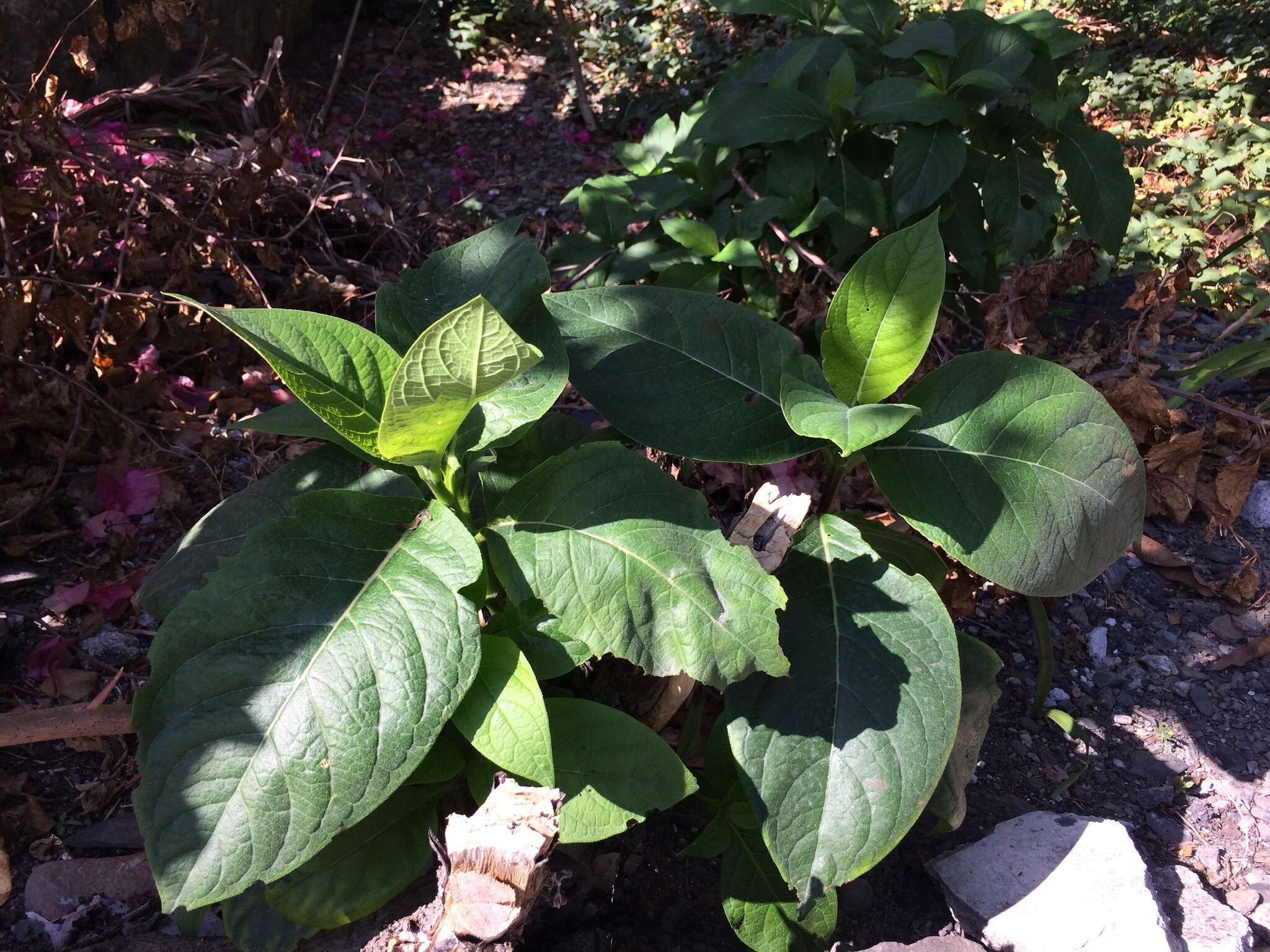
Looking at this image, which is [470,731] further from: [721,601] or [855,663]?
[855,663]

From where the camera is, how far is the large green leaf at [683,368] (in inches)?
67.1

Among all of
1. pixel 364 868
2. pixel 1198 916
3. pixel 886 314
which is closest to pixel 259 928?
pixel 364 868

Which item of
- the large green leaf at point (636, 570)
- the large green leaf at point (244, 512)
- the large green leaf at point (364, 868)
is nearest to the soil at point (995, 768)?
the large green leaf at point (364, 868)

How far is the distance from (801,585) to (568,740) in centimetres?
48

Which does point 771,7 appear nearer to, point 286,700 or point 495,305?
point 495,305

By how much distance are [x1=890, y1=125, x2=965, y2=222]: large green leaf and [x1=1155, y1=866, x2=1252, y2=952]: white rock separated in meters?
1.74

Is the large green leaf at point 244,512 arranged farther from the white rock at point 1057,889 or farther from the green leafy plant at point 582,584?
the white rock at point 1057,889

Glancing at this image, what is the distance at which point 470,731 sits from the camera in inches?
55.9

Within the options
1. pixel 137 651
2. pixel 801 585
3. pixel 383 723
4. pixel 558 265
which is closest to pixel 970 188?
pixel 558 265

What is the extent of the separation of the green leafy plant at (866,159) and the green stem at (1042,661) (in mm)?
1121

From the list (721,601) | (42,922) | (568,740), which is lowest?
(42,922)

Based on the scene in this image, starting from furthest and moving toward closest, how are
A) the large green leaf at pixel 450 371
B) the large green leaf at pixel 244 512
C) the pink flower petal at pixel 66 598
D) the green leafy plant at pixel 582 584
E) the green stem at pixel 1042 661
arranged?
the pink flower petal at pixel 66 598 < the green stem at pixel 1042 661 < the large green leaf at pixel 244 512 < the green leafy plant at pixel 582 584 < the large green leaf at pixel 450 371

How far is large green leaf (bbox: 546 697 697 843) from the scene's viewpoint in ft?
4.91

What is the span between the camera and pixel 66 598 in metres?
2.41
